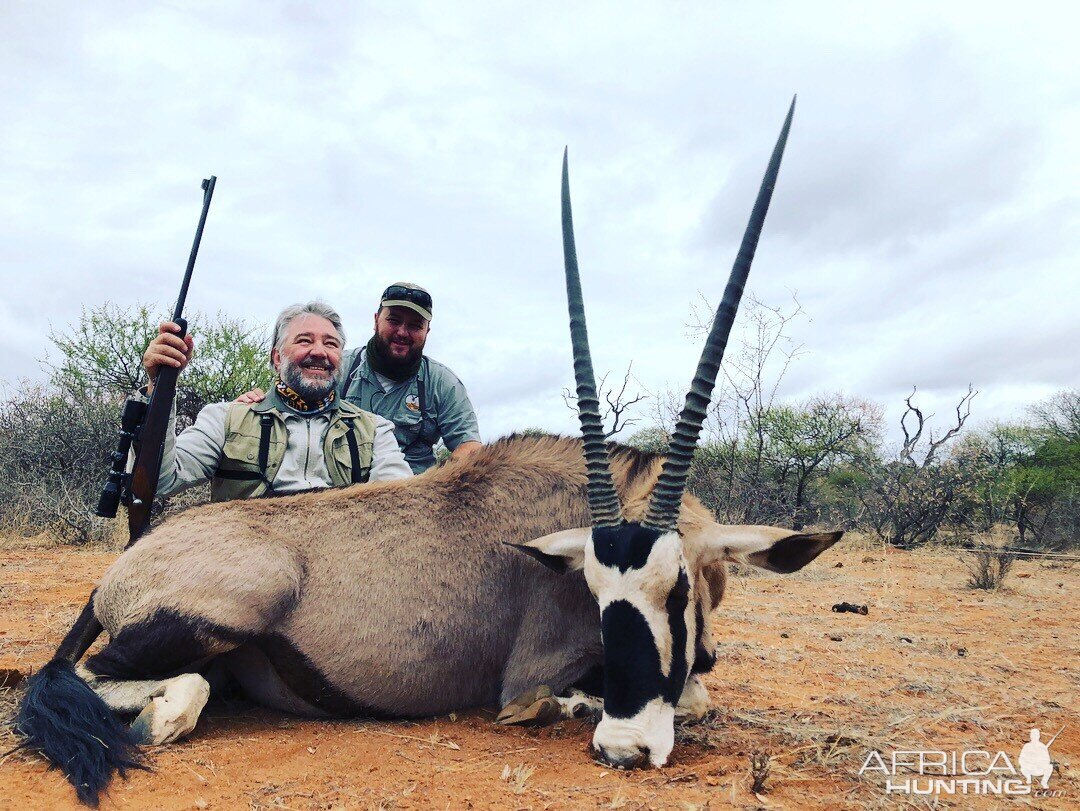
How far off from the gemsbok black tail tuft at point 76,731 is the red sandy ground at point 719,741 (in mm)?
57

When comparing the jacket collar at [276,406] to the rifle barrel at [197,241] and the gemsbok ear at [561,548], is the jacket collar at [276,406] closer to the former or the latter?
the rifle barrel at [197,241]

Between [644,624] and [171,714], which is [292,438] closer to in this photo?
[171,714]

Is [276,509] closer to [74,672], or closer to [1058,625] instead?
[74,672]

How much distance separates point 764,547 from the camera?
10.4 feet

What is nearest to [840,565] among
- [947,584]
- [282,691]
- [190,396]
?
[947,584]

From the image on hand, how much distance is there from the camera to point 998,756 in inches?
113

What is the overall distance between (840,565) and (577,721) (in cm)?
775

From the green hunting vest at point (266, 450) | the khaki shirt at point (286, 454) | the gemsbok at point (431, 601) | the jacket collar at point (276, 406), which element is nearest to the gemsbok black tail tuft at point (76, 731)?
the gemsbok at point (431, 601)

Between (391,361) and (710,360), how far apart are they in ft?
12.2

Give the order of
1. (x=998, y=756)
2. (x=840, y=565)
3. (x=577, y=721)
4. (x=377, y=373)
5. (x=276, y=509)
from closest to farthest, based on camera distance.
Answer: (x=998, y=756), (x=577, y=721), (x=276, y=509), (x=377, y=373), (x=840, y=565)

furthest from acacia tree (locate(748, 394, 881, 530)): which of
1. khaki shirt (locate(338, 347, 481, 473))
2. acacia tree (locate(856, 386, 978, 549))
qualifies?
khaki shirt (locate(338, 347, 481, 473))

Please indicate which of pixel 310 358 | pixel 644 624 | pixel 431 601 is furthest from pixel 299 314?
pixel 644 624

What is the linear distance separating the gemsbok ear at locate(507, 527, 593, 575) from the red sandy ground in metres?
0.69

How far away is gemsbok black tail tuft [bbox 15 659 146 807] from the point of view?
102 inches
